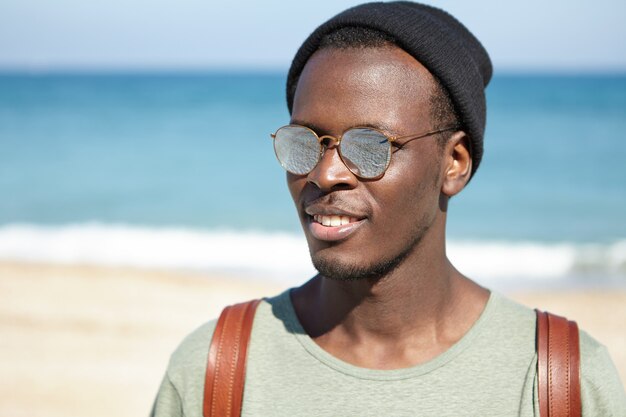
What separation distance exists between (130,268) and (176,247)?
5.97ft

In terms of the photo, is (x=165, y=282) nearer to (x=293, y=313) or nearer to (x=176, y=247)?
(x=176, y=247)

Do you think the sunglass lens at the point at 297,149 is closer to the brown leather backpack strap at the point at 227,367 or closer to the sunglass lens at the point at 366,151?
the sunglass lens at the point at 366,151

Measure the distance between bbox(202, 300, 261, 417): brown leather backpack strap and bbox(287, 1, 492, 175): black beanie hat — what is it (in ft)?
2.84

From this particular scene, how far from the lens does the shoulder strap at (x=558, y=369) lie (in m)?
2.26

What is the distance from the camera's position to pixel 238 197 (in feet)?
64.0

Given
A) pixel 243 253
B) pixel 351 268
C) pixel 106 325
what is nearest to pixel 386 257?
pixel 351 268

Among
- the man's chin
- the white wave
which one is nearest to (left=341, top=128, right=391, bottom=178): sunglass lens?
the man's chin

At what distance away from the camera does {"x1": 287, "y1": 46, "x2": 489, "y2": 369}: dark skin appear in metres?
2.36

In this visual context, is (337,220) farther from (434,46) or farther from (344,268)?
(434,46)

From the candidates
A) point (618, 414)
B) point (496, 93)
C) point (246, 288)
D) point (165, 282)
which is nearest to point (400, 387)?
point (618, 414)

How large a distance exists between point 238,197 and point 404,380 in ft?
56.5

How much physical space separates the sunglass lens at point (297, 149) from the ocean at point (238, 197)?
9.09 meters

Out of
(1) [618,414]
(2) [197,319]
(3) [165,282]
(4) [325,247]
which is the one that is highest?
(3) [165,282]

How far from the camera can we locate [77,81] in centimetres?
6512
